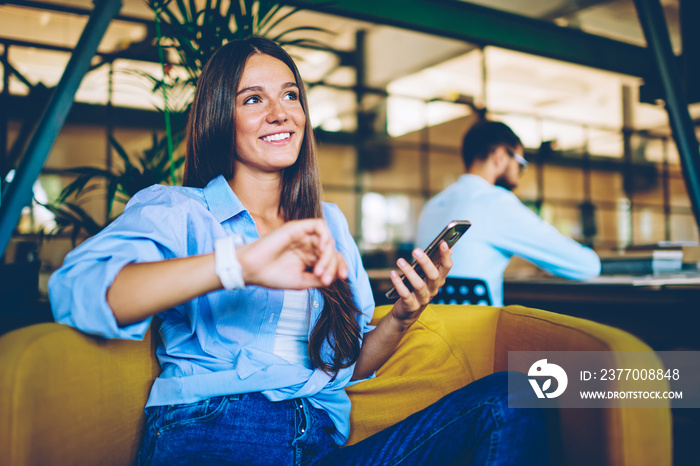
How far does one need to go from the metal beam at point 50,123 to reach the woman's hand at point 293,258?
0.48m

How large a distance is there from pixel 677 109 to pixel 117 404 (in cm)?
199

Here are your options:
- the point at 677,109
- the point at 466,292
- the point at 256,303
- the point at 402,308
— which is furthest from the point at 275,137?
the point at 677,109

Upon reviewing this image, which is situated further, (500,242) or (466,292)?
(500,242)

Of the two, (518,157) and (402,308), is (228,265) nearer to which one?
(402,308)

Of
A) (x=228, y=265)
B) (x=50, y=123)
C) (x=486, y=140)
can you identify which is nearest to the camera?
(x=228, y=265)

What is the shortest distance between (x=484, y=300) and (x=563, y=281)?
735 millimetres

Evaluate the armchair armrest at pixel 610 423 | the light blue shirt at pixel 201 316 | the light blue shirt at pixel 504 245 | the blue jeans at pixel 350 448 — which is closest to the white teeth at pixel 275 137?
the light blue shirt at pixel 201 316

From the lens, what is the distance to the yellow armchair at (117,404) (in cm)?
87

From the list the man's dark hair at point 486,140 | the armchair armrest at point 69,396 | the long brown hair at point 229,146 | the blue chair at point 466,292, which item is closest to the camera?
the armchair armrest at point 69,396

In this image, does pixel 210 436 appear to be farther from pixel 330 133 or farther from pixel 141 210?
pixel 330 133

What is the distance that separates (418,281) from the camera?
1170 millimetres

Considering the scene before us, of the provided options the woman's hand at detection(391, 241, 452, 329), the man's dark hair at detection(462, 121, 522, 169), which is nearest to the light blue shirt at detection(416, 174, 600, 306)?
the man's dark hair at detection(462, 121, 522, 169)

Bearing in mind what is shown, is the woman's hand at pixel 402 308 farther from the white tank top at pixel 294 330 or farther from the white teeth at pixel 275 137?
the white teeth at pixel 275 137

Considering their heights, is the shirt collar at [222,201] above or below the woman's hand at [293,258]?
above
